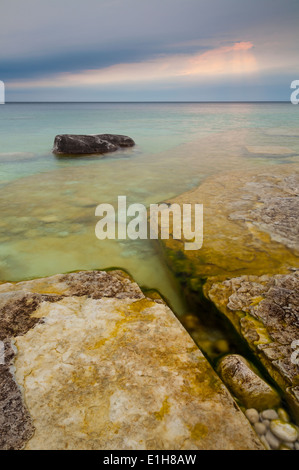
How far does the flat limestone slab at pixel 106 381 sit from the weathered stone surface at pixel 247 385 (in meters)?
0.17

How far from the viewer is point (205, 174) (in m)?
7.56

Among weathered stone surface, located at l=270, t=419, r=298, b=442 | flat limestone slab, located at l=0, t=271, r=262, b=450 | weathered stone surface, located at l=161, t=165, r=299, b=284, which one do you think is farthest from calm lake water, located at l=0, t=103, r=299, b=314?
weathered stone surface, located at l=270, t=419, r=298, b=442

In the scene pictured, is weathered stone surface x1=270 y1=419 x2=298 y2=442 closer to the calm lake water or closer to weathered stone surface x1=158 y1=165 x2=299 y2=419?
weathered stone surface x1=158 y1=165 x2=299 y2=419

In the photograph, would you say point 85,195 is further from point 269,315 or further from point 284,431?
point 284,431

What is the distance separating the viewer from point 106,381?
1.75 metres

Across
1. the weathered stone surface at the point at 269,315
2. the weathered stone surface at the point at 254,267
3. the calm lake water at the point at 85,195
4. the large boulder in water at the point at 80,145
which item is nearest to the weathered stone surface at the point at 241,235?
the weathered stone surface at the point at 254,267

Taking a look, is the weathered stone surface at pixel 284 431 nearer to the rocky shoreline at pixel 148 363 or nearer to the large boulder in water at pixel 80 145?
the rocky shoreline at pixel 148 363

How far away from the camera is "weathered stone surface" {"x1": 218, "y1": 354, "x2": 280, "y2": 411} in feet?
5.85

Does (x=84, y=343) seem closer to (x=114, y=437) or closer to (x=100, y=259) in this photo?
(x=114, y=437)

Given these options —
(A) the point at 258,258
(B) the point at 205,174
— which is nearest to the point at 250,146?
(B) the point at 205,174

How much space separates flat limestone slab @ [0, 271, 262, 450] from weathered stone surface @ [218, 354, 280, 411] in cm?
17

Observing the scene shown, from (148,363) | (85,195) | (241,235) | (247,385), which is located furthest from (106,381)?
(85,195)

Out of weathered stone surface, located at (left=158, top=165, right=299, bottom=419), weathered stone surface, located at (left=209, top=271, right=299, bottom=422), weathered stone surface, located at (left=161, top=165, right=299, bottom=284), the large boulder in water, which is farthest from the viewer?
the large boulder in water
